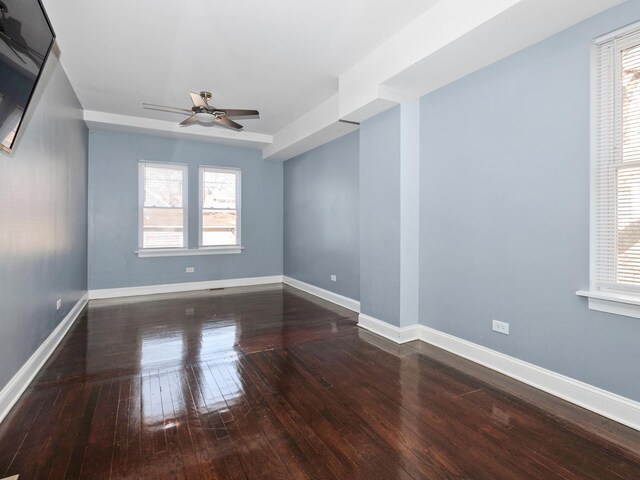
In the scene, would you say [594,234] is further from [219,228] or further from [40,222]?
[219,228]

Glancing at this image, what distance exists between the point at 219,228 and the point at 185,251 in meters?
0.79

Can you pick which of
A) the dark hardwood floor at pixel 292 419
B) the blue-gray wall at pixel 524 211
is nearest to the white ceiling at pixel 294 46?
the blue-gray wall at pixel 524 211

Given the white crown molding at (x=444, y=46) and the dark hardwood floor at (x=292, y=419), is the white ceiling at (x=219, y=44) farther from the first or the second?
the dark hardwood floor at (x=292, y=419)

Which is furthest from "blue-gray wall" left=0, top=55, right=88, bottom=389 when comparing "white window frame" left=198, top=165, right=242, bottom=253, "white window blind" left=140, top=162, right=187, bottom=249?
"white window frame" left=198, top=165, right=242, bottom=253

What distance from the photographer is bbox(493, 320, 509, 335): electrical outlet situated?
288cm

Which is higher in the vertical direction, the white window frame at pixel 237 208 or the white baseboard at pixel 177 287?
the white window frame at pixel 237 208

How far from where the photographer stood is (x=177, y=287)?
20.9ft

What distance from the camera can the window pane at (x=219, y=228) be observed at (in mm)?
6629

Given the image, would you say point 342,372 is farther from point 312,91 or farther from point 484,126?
point 312,91

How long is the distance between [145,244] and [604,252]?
6.38m

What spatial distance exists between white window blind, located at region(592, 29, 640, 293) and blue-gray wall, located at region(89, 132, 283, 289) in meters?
5.75

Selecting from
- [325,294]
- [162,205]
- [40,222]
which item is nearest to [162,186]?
[162,205]

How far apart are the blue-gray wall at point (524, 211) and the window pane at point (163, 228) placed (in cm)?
471

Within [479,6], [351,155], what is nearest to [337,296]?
[351,155]
